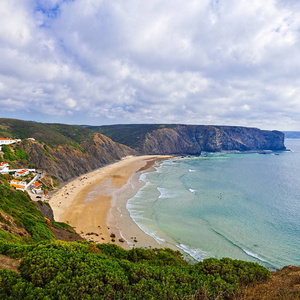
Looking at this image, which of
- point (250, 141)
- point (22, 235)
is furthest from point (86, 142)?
point (250, 141)

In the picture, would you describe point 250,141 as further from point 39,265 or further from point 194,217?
point 39,265

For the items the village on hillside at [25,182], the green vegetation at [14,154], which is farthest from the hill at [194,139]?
the village on hillside at [25,182]

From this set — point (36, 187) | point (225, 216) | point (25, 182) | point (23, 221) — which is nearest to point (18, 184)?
point (25, 182)

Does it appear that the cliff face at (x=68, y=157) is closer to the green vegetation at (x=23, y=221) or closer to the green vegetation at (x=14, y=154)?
the green vegetation at (x=14, y=154)

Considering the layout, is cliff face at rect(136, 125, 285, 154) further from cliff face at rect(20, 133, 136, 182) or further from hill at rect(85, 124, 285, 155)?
cliff face at rect(20, 133, 136, 182)

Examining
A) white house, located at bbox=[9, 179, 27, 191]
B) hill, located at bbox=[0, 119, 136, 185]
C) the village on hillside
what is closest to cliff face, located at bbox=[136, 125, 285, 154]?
hill, located at bbox=[0, 119, 136, 185]

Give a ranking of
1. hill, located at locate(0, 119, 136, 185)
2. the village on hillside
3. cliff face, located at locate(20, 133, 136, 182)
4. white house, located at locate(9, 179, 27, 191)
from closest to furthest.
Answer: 1. white house, located at locate(9, 179, 27, 191)
2. the village on hillside
3. hill, located at locate(0, 119, 136, 185)
4. cliff face, located at locate(20, 133, 136, 182)
